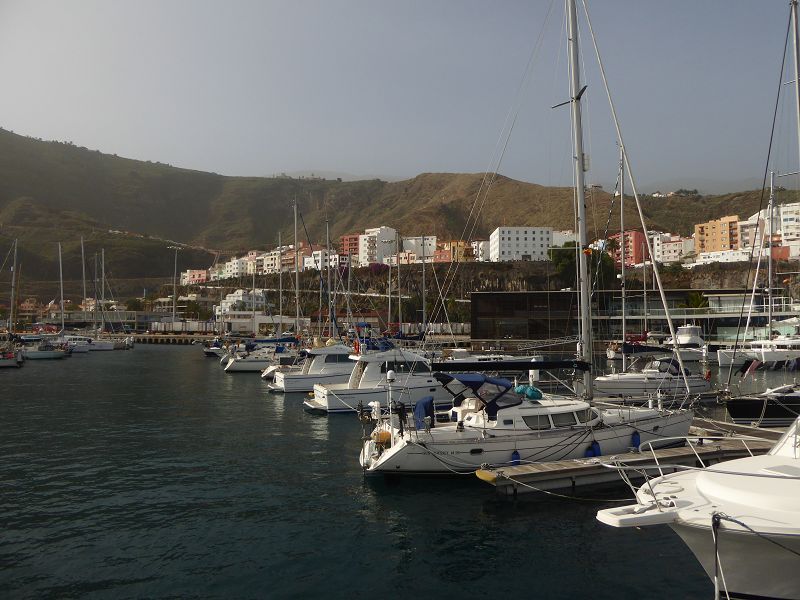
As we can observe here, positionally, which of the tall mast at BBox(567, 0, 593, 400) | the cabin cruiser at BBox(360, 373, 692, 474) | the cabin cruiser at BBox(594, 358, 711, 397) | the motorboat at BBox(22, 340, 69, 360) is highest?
the tall mast at BBox(567, 0, 593, 400)

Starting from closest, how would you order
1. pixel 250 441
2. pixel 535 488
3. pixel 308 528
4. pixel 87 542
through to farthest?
pixel 87 542 < pixel 308 528 < pixel 535 488 < pixel 250 441

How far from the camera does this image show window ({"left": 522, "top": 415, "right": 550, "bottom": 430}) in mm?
19141

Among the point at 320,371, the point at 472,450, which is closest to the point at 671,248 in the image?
the point at 320,371

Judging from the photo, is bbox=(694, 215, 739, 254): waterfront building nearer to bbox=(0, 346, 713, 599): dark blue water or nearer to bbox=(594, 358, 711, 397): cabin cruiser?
bbox=(594, 358, 711, 397): cabin cruiser

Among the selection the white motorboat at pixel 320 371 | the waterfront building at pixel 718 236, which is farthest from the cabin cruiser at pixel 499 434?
the waterfront building at pixel 718 236

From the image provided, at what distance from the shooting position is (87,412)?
113ft

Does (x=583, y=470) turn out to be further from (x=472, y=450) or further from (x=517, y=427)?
(x=472, y=450)

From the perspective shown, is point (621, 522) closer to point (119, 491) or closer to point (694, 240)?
point (119, 491)

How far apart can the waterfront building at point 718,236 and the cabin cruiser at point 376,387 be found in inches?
6486

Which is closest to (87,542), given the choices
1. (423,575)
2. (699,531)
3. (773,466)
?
(423,575)

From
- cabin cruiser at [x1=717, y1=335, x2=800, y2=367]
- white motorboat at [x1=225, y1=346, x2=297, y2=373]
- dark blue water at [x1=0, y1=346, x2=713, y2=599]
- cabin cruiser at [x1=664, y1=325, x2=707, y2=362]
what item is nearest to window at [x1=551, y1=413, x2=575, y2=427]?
dark blue water at [x1=0, y1=346, x2=713, y2=599]

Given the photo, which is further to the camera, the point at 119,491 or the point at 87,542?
the point at 119,491

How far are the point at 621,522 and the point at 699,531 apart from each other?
1272 millimetres

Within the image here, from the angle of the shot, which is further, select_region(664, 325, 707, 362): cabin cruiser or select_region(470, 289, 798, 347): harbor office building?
select_region(470, 289, 798, 347): harbor office building
